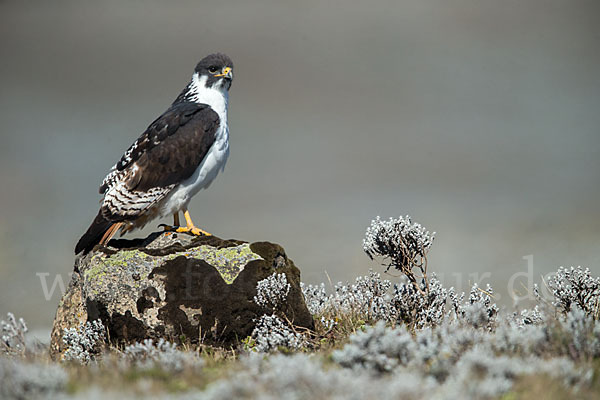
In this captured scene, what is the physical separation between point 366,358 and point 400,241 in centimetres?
328

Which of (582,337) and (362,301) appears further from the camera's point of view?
(362,301)

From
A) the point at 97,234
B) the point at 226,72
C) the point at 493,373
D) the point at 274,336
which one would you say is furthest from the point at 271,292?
the point at 226,72

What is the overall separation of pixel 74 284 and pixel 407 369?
460 cm

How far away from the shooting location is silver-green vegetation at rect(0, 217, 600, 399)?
3.41 metres

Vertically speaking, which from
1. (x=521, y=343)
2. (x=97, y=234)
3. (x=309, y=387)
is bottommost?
(x=309, y=387)

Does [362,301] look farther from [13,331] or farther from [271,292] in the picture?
[13,331]

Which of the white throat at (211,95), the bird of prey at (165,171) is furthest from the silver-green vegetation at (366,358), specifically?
the white throat at (211,95)

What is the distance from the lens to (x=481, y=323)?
18.6 feet

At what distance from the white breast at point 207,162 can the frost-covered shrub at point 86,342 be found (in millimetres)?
1829

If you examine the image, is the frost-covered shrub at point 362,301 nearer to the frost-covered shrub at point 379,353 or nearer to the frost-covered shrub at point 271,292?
the frost-covered shrub at point 271,292

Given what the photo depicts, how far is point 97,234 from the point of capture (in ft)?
22.5

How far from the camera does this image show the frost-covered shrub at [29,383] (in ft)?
11.2

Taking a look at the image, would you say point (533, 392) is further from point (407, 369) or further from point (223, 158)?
point (223, 158)

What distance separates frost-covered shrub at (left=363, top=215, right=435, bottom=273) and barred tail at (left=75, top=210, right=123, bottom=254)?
11.1 ft
